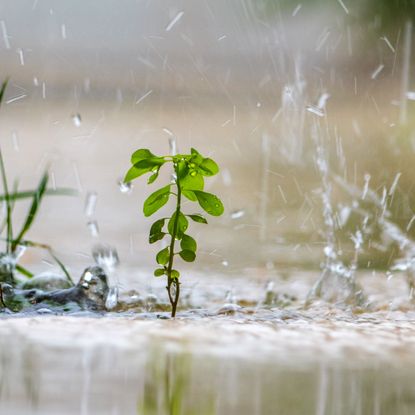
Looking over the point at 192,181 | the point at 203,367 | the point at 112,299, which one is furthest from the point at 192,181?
the point at 203,367

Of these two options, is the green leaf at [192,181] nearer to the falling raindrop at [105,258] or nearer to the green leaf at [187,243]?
the green leaf at [187,243]

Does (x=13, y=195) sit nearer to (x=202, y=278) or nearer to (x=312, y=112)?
(x=202, y=278)

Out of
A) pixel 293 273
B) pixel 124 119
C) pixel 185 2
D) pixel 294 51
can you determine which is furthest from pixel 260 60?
pixel 293 273

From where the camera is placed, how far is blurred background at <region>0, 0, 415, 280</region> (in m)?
1.95

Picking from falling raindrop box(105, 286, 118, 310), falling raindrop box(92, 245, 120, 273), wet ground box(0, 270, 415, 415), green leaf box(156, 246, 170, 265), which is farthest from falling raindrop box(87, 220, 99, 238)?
wet ground box(0, 270, 415, 415)

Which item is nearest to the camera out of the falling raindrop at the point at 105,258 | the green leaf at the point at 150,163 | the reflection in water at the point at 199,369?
the reflection in water at the point at 199,369

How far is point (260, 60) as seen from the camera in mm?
2195

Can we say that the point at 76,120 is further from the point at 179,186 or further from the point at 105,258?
the point at 179,186

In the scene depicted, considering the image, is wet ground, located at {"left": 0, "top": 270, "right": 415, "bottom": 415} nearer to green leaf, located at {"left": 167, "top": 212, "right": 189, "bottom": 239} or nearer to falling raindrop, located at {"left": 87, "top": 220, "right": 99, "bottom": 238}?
green leaf, located at {"left": 167, "top": 212, "right": 189, "bottom": 239}

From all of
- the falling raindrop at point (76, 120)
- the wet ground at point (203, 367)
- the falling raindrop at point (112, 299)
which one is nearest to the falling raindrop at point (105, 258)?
the falling raindrop at point (112, 299)

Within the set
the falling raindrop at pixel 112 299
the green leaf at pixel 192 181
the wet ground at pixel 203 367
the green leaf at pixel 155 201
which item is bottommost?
the falling raindrop at pixel 112 299

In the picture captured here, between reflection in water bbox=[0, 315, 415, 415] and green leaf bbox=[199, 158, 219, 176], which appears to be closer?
reflection in water bbox=[0, 315, 415, 415]

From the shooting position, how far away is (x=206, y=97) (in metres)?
2.06

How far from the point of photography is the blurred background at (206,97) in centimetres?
195
